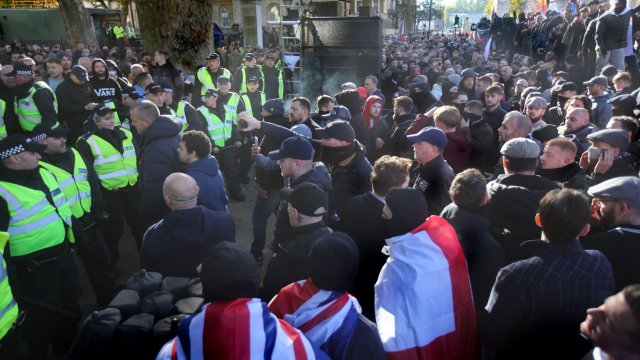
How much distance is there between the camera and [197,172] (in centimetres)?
375

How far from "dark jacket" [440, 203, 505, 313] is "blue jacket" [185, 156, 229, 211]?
6.82ft

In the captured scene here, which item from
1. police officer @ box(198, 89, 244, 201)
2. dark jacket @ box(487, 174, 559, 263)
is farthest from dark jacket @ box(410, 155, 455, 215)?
police officer @ box(198, 89, 244, 201)

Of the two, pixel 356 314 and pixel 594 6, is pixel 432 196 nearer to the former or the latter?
pixel 356 314

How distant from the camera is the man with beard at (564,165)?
3.37 m

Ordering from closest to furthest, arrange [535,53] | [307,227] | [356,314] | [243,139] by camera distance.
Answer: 1. [356,314]
2. [307,227]
3. [243,139]
4. [535,53]

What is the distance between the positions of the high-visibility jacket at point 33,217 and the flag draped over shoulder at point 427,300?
2.45 metres

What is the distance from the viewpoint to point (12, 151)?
3082 millimetres

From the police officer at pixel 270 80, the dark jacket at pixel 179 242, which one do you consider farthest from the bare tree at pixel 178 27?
the dark jacket at pixel 179 242

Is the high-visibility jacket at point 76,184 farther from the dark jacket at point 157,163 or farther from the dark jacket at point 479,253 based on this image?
the dark jacket at point 479,253

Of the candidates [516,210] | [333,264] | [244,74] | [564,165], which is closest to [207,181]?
[333,264]

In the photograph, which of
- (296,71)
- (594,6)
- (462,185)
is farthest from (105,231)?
(594,6)

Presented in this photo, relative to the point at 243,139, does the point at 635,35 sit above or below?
above

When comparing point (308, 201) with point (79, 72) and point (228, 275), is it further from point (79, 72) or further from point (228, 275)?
point (79, 72)

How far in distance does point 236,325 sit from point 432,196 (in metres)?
2.43
